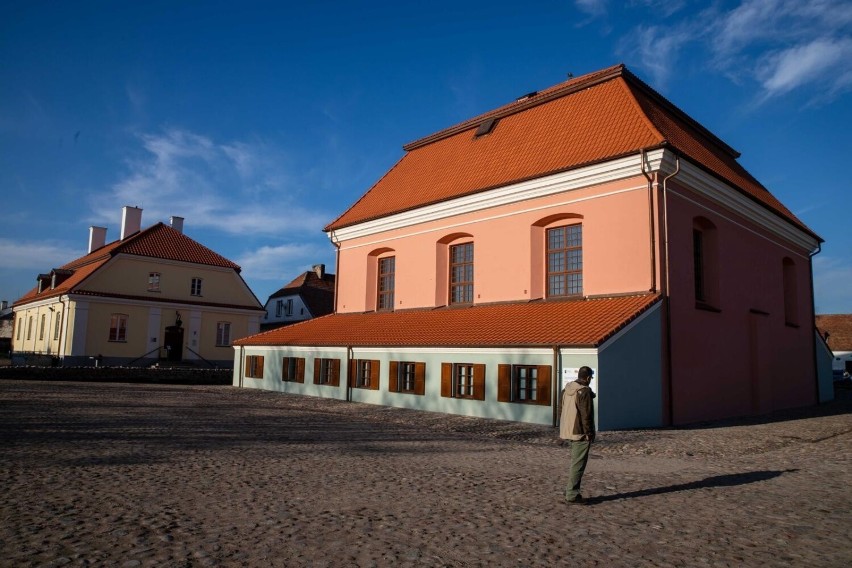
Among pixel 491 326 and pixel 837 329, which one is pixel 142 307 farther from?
pixel 837 329

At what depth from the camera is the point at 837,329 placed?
5419cm

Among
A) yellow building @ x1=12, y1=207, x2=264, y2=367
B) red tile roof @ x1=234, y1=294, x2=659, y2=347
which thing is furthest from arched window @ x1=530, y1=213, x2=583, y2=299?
yellow building @ x1=12, y1=207, x2=264, y2=367

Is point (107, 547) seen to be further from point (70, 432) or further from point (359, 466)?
point (70, 432)

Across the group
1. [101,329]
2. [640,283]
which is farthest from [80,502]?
[101,329]

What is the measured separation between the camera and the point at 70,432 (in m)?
11.1

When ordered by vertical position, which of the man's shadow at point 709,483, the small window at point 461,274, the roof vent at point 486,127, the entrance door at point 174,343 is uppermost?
the roof vent at point 486,127

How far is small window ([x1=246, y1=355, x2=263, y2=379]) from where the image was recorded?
2608cm

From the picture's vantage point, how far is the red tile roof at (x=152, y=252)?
118ft

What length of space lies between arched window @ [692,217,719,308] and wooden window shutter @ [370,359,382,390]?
9.64m

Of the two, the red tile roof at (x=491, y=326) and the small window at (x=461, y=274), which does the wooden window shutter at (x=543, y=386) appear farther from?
the small window at (x=461, y=274)

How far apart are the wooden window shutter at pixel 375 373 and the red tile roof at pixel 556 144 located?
5.89 metres

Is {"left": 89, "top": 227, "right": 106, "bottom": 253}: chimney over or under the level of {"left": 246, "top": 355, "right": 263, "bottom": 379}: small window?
over

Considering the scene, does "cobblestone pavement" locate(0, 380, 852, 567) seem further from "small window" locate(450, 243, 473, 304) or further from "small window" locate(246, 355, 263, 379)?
"small window" locate(246, 355, 263, 379)

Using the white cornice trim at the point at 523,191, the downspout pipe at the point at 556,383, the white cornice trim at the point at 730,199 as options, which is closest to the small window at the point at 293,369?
the white cornice trim at the point at 523,191
